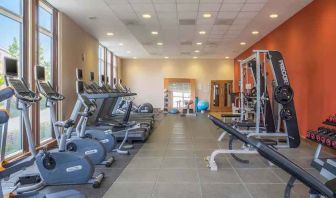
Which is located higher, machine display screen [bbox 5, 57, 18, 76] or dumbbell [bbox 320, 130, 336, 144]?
machine display screen [bbox 5, 57, 18, 76]

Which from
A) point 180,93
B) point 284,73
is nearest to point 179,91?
point 180,93

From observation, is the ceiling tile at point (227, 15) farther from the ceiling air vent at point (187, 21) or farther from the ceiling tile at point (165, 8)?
the ceiling tile at point (165, 8)

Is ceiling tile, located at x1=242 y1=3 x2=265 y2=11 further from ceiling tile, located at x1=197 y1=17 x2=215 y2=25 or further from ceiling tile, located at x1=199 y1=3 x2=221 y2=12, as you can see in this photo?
ceiling tile, located at x1=197 y1=17 x2=215 y2=25

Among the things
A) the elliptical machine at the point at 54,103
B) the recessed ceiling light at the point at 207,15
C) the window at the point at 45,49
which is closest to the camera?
the elliptical machine at the point at 54,103

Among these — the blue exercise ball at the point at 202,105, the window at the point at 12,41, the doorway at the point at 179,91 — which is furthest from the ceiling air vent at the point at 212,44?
the window at the point at 12,41

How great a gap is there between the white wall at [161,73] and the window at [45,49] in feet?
Answer: 32.2

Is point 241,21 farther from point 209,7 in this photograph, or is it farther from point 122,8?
point 122,8

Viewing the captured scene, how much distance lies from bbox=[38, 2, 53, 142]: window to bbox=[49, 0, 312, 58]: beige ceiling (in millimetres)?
360

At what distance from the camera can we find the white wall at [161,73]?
16781mm

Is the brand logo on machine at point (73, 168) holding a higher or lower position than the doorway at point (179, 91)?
lower

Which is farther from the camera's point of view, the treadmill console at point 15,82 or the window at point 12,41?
the window at point 12,41

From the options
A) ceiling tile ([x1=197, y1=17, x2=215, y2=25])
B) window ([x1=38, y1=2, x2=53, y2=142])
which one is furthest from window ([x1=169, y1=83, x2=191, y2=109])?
window ([x1=38, y1=2, x2=53, y2=142])

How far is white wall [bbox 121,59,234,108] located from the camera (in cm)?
1678

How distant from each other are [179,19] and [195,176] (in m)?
4.91
